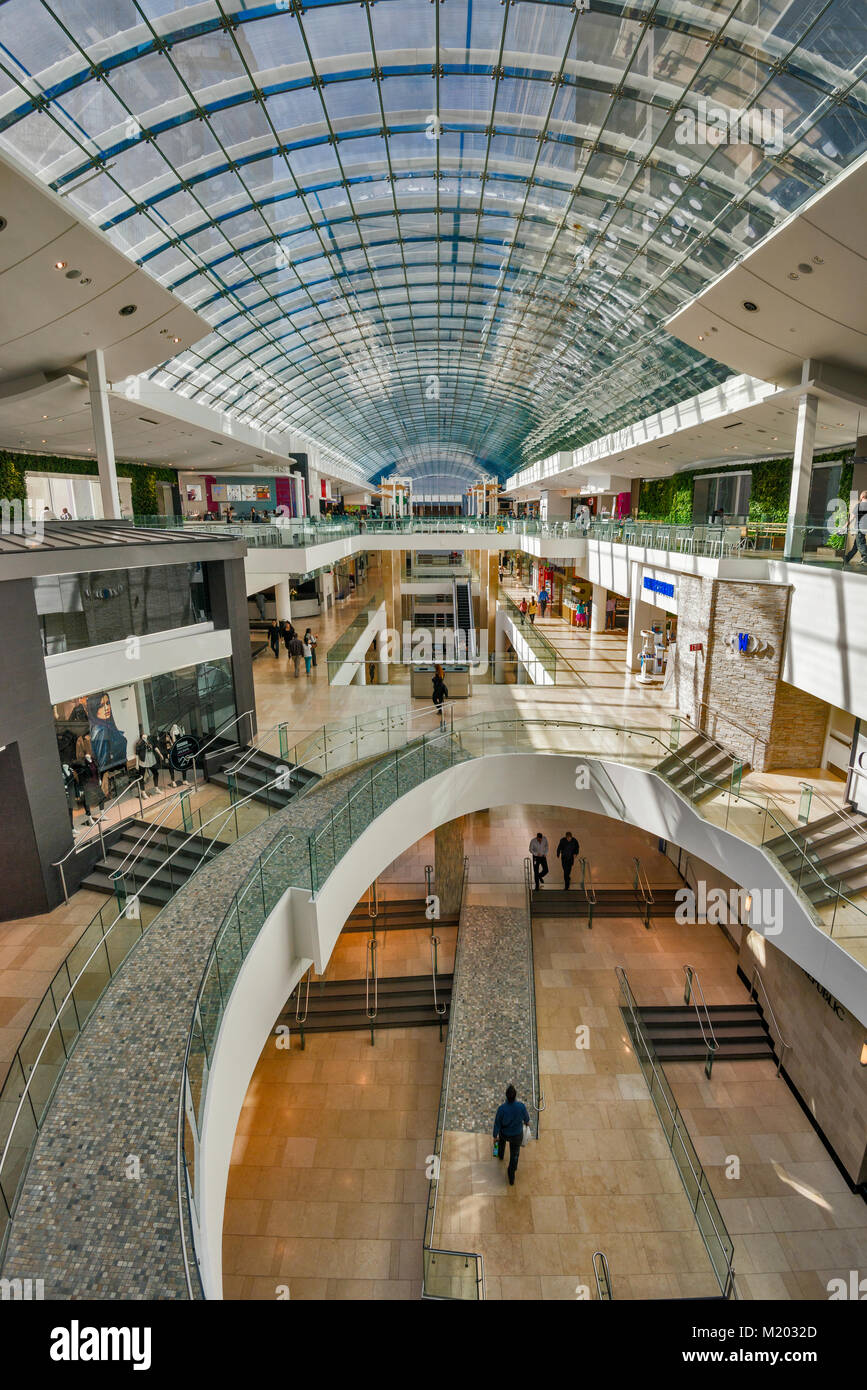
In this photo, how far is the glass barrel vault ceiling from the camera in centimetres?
1227

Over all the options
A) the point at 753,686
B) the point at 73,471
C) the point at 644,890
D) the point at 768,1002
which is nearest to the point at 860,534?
the point at 753,686

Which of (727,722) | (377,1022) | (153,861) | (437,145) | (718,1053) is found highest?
(437,145)

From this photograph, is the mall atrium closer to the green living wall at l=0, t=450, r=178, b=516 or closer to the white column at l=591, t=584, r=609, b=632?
the green living wall at l=0, t=450, r=178, b=516

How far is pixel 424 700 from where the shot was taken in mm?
20688

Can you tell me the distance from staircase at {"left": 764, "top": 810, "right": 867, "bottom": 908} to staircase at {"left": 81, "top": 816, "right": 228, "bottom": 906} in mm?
8631

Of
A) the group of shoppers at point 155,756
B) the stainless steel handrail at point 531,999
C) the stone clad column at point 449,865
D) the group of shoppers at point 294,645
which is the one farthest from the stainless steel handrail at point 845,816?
the group of shoppers at point 294,645

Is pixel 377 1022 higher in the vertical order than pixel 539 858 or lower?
lower

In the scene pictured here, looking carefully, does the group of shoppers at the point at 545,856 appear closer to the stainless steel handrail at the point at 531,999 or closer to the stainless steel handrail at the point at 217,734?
the stainless steel handrail at the point at 531,999

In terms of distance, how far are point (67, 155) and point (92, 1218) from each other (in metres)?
18.7

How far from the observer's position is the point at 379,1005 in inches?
552

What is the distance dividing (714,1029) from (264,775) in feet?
33.2

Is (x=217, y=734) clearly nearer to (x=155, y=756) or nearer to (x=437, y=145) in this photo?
(x=155, y=756)

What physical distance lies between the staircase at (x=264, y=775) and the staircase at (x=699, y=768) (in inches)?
282
